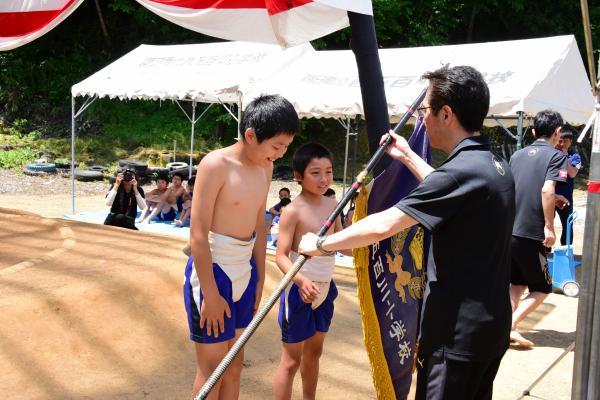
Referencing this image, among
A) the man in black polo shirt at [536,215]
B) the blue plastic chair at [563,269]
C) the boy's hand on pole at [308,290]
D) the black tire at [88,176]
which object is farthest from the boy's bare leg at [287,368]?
the black tire at [88,176]

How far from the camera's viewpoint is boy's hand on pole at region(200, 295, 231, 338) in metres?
2.80

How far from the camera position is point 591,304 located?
2859 millimetres

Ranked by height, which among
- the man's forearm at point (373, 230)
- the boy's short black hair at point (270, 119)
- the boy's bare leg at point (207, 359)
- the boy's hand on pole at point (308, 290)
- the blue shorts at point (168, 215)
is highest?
the boy's short black hair at point (270, 119)

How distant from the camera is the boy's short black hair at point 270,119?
2795mm

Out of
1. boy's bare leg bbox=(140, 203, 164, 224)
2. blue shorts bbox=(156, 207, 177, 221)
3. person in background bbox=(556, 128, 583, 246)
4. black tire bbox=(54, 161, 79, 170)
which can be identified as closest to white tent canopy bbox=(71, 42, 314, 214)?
boy's bare leg bbox=(140, 203, 164, 224)

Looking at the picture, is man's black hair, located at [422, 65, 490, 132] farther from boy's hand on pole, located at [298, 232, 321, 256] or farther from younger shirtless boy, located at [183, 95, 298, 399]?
younger shirtless boy, located at [183, 95, 298, 399]

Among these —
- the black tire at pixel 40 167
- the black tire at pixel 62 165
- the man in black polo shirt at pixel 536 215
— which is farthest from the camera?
the black tire at pixel 62 165

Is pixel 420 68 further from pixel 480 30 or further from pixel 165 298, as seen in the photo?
pixel 480 30

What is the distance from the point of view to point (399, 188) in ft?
9.95

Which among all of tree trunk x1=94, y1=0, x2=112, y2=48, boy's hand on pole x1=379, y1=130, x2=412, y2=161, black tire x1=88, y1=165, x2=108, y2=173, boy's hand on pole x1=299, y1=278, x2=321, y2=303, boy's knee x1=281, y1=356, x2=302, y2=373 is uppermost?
tree trunk x1=94, y1=0, x2=112, y2=48

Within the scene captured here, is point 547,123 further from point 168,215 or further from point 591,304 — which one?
point 168,215

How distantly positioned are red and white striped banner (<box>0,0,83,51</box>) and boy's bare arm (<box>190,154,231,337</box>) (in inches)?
103

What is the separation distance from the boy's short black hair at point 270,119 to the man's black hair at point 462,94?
75 centimetres

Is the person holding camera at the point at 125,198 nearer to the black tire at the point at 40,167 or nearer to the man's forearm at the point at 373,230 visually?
the man's forearm at the point at 373,230
